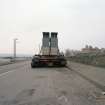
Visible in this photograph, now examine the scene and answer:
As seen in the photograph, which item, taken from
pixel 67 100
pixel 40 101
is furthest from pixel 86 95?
pixel 40 101

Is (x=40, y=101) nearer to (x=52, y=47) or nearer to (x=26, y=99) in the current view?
(x=26, y=99)

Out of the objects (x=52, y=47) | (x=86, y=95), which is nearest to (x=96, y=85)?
Result: (x=86, y=95)

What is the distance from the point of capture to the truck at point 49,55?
86.4 feet

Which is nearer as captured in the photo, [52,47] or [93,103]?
[93,103]

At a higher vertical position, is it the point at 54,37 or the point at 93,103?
the point at 54,37

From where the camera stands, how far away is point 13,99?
24.0 ft

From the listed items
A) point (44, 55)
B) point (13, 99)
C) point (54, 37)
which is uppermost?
point (54, 37)

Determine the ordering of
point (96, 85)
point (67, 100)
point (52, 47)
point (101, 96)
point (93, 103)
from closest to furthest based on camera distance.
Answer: point (93, 103), point (67, 100), point (101, 96), point (96, 85), point (52, 47)

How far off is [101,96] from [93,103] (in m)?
1.14

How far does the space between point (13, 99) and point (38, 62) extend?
18.8 metres

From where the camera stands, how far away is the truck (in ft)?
86.4

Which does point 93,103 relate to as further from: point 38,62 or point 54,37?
point 54,37

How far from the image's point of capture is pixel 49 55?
27.1 m

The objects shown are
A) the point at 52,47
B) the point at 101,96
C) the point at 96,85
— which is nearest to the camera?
the point at 101,96
